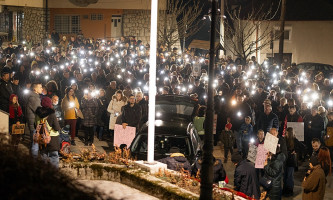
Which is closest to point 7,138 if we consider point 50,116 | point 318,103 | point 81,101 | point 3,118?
point 50,116

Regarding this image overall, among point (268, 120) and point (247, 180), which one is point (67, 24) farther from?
point (247, 180)

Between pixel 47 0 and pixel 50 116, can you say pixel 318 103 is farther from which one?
pixel 47 0

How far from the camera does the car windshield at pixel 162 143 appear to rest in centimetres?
1140

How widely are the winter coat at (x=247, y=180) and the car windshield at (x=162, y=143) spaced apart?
164cm

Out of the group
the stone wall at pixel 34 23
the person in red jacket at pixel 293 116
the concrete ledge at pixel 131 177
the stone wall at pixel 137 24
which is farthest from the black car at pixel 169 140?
the stone wall at pixel 137 24

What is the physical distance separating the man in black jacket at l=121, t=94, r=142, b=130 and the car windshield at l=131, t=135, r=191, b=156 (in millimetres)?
3375

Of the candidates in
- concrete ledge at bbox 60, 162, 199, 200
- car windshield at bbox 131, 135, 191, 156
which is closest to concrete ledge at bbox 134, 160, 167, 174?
concrete ledge at bbox 60, 162, 199, 200

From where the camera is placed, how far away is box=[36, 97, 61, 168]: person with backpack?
10607mm

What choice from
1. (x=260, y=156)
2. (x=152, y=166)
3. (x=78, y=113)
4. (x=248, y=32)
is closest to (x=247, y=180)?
(x=260, y=156)

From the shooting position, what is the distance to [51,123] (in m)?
10.8

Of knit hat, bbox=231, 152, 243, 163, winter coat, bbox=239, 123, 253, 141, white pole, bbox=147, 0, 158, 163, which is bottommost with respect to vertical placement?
knit hat, bbox=231, 152, 243, 163

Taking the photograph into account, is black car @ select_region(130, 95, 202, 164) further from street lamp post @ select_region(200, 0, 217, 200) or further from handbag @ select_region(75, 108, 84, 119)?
handbag @ select_region(75, 108, 84, 119)

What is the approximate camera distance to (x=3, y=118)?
42.3ft

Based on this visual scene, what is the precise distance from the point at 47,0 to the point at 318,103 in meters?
32.8
